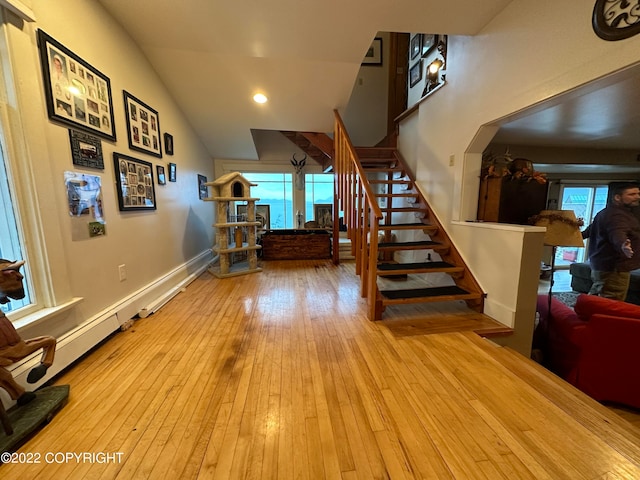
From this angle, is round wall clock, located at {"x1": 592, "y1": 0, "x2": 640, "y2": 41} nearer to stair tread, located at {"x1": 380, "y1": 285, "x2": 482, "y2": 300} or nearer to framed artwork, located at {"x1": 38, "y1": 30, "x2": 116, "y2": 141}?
stair tread, located at {"x1": 380, "y1": 285, "x2": 482, "y2": 300}

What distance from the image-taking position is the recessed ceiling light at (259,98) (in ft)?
10.8

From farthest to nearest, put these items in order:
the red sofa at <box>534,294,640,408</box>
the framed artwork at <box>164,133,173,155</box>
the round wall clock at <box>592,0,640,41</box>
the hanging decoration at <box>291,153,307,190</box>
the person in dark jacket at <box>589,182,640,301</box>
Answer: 1. the hanging decoration at <box>291,153,307,190</box>
2. the framed artwork at <box>164,133,173,155</box>
3. the person in dark jacket at <box>589,182,640,301</box>
4. the red sofa at <box>534,294,640,408</box>
5. the round wall clock at <box>592,0,640,41</box>

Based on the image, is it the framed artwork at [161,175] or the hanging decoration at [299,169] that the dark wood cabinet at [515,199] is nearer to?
the framed artwork at [161,175]

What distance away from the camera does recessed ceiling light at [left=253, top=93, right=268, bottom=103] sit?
10.8 feet

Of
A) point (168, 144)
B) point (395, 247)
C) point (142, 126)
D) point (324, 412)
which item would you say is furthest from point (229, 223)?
point (324, 412)

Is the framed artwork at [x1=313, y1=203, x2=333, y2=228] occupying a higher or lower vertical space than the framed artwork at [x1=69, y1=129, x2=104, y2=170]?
lower

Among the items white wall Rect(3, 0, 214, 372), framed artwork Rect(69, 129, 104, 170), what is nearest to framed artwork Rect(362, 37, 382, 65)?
white wall Rect(3, 0, 214, 372)

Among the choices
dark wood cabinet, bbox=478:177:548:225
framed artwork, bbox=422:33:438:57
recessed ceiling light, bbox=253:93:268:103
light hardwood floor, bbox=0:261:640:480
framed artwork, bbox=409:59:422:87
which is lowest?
light hardwood floor, bbox=0:261:640:480

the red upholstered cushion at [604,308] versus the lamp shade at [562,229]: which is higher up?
the lamp shade at [562,229]

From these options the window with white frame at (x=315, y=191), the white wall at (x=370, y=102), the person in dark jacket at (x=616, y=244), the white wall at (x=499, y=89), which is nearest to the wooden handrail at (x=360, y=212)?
the white wall at (x=499, y=89)

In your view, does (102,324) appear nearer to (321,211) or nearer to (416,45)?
(416,45)

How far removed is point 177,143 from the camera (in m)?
3.35

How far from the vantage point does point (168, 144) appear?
303 cm

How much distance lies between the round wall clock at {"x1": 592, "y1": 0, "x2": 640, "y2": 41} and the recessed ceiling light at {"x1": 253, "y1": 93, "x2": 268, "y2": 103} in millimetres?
3104
